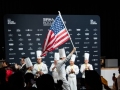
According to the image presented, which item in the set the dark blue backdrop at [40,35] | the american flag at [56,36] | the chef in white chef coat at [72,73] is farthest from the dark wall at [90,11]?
the chef in white chef coat at [72,73]

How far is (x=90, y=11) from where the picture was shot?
1034 centimetres

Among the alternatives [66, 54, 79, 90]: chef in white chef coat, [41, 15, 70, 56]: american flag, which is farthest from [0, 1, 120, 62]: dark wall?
[66, 54, 79, 90]: chef in white chef coat

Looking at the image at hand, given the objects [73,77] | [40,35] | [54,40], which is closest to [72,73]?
[73,77]

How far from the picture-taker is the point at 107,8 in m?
10.8

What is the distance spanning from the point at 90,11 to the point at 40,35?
104 inches

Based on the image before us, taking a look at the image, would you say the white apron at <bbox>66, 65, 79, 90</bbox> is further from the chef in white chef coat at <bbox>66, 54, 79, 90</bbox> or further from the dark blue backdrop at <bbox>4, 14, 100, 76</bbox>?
the dark blue backdrop at <bbox>4, 14, 100, 76</bbox>

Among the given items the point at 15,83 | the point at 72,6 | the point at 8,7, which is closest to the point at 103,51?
the point at 72,6

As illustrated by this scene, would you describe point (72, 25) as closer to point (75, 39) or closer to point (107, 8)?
point (75, 39)

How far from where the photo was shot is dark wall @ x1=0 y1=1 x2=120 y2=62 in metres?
9.77

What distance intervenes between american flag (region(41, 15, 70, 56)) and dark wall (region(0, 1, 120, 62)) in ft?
6.75

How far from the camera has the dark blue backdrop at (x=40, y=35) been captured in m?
8.46

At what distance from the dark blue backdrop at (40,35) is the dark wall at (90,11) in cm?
135

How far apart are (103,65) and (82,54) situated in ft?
5.03

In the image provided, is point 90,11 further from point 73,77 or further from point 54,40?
point 73,77
